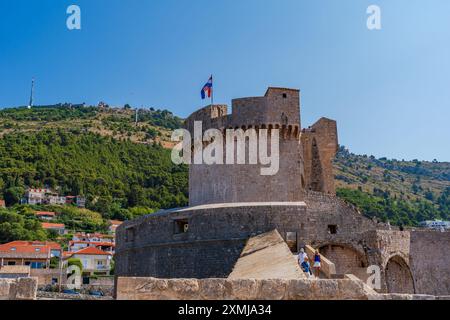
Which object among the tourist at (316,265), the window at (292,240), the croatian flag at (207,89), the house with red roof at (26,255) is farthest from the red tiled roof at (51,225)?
the tourist at (316,265)

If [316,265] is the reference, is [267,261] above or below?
above

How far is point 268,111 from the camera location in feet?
79.3

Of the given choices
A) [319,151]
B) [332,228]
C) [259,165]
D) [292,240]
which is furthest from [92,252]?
[292,240]

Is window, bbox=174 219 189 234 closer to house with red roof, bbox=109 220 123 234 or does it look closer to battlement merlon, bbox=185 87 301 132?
battlement merlon, bbox=185 87 301 132

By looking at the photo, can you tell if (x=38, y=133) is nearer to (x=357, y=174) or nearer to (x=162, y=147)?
(x=162, y=147)

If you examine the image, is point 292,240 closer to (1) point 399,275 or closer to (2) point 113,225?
(1) point 399,275

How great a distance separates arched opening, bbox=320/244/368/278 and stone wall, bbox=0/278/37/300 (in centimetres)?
1308

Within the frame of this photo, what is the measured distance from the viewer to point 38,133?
401 feet

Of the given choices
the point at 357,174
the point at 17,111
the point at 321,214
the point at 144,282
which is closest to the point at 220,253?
the point at 321,214

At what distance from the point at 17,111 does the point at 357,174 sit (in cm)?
9016

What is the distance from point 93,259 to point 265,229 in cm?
6369

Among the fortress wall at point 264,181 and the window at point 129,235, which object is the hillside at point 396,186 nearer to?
the fortress wall at point 264,181

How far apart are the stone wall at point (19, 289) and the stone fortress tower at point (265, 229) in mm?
7992

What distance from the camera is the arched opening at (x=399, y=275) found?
21.7m
